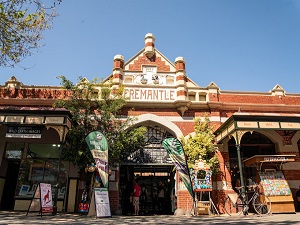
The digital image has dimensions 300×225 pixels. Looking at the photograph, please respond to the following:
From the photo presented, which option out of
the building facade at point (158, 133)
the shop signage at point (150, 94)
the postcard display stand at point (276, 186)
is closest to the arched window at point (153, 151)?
the building facade at point (158, 133)

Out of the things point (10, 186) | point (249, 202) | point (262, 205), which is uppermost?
point (10, 186)

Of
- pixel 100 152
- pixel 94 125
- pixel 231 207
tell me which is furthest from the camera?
pixel 231 207

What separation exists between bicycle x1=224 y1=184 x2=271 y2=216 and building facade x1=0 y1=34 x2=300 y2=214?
453mm

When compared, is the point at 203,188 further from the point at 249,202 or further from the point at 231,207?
the point at 249,202

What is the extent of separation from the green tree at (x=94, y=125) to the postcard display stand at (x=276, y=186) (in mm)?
5999

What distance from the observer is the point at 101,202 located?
9430 mm

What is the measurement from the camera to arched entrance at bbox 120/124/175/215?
1524 cm

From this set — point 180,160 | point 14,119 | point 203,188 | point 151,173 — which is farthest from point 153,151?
point 14,119

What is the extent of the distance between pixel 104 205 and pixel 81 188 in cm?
508

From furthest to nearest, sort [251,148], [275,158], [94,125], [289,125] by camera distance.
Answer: [251,148], [94,125], [275,158], [289,125]

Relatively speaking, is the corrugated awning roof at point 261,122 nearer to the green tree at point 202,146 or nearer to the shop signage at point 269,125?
the shop signage at point 269,125

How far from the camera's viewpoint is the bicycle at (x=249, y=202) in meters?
11.5

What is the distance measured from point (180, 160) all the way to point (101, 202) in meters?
3.34

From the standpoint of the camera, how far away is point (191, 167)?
44.5 feet
